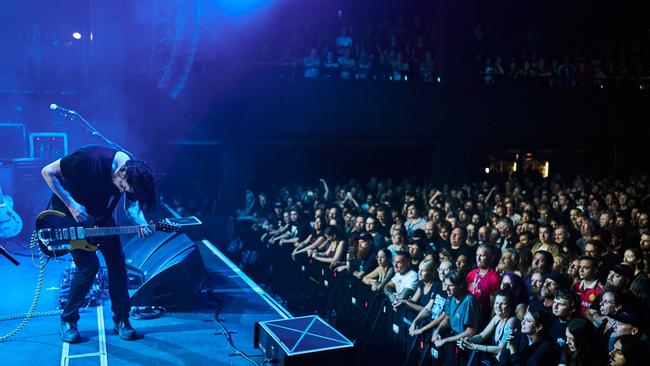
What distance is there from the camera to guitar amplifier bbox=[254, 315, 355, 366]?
138 inches

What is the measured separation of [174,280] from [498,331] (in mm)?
2616

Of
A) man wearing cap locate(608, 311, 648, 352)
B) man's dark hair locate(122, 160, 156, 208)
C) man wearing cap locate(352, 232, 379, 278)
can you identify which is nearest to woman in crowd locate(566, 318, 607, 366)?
man wearing cap locate(608, 311, 648, 352)

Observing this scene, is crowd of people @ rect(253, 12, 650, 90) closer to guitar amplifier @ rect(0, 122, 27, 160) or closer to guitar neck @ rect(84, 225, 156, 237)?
guitar amplifier @ rect(0, 122, 27, 160)

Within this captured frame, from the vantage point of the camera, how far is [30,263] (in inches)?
259

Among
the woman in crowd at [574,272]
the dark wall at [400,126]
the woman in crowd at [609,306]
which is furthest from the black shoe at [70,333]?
the dark wall at [400,126]

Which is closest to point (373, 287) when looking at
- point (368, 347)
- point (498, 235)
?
point (368, 347)

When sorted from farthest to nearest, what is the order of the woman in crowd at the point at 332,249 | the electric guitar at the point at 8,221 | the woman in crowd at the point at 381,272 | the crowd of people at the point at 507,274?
1. the electric guitar at the point at 8,221
2. the woman in crowd at the point at 332,249
3. the woman in crowd at the point at 381,272
4. the crowd of people at the point at 507,274

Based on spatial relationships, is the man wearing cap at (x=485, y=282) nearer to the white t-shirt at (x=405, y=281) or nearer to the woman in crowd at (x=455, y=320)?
the woman in crowd at (x=455, y=320)

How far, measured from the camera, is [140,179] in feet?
13.5

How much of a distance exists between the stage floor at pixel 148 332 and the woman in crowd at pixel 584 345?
2004 millimetres

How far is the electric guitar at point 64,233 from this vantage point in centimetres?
407

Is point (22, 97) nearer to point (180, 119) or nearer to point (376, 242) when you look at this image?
point (180, 119)

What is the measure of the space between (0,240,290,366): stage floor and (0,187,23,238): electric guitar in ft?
4.39

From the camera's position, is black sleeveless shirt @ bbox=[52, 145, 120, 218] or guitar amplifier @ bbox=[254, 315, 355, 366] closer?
guitar amplifier @ bbox=[254, 315, 355, 366]
